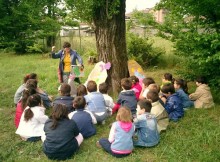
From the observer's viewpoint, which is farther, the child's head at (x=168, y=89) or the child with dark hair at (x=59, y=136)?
the child's head at (x=168, y=89)

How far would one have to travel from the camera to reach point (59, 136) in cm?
468

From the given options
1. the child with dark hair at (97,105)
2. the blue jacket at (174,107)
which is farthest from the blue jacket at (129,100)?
the blue jacket at (174,107)

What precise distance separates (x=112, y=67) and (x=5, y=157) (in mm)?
3995

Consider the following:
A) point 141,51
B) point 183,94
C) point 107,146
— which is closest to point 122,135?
point 107,146

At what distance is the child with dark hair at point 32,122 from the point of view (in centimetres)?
546

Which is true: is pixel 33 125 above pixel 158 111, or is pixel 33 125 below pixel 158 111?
below

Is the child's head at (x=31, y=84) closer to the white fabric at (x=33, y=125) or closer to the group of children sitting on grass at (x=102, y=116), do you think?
the group of children sitting on grass at (x=102, y=116)

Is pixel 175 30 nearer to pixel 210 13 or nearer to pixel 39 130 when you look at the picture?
pixel 210 13

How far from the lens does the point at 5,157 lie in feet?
16.6

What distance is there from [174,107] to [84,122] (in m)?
2.08

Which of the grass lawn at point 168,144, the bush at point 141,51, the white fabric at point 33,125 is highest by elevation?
the bush at point 141,51

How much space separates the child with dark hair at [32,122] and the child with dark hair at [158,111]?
2109 millimetres

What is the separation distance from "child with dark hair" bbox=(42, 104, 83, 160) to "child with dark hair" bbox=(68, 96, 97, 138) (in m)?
0.61

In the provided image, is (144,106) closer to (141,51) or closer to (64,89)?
(64,89)
